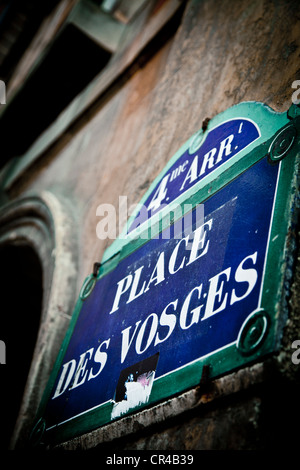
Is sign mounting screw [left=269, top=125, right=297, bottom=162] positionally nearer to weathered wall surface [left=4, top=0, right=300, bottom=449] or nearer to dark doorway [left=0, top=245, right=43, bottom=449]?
weathered wall surface [left=4, top=0, right=300, bottom=449]

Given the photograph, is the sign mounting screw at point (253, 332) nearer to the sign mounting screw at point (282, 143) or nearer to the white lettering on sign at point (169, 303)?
the white lettering on sign at point (169, 303)

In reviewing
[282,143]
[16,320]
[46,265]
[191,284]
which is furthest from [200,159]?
[16,320]

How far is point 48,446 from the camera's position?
4.36 ft

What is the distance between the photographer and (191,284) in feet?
3.65

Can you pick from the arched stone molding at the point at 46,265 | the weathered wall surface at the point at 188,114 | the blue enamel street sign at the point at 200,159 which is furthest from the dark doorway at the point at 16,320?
the blue enamel street sign at the point at 200,159

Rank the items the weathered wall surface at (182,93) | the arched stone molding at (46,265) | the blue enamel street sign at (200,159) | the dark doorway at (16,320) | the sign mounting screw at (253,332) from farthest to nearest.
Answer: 1. the dark doorway at (16,320)
2. the arched stone molding at (46,265)
3. the weathered wall surface at (182,93)
4. the blue enamel street sign at (200,159)
5. the sign mounting screw at (253,332)

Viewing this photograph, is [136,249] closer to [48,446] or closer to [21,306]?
[48,446]

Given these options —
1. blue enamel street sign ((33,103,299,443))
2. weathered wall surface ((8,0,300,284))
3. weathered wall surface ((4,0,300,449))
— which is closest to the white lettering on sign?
blue enamel street sign ((33,103,299,443))

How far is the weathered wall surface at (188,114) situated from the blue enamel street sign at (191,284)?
0.09 metres

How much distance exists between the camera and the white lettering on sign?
96 cm

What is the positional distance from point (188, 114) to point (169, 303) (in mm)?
1050

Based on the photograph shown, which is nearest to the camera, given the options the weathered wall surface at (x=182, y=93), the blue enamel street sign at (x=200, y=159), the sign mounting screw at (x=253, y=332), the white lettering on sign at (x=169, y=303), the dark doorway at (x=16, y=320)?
the sign mounting screw at (x=253, y=332)

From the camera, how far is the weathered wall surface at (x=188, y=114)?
33.5 inches
